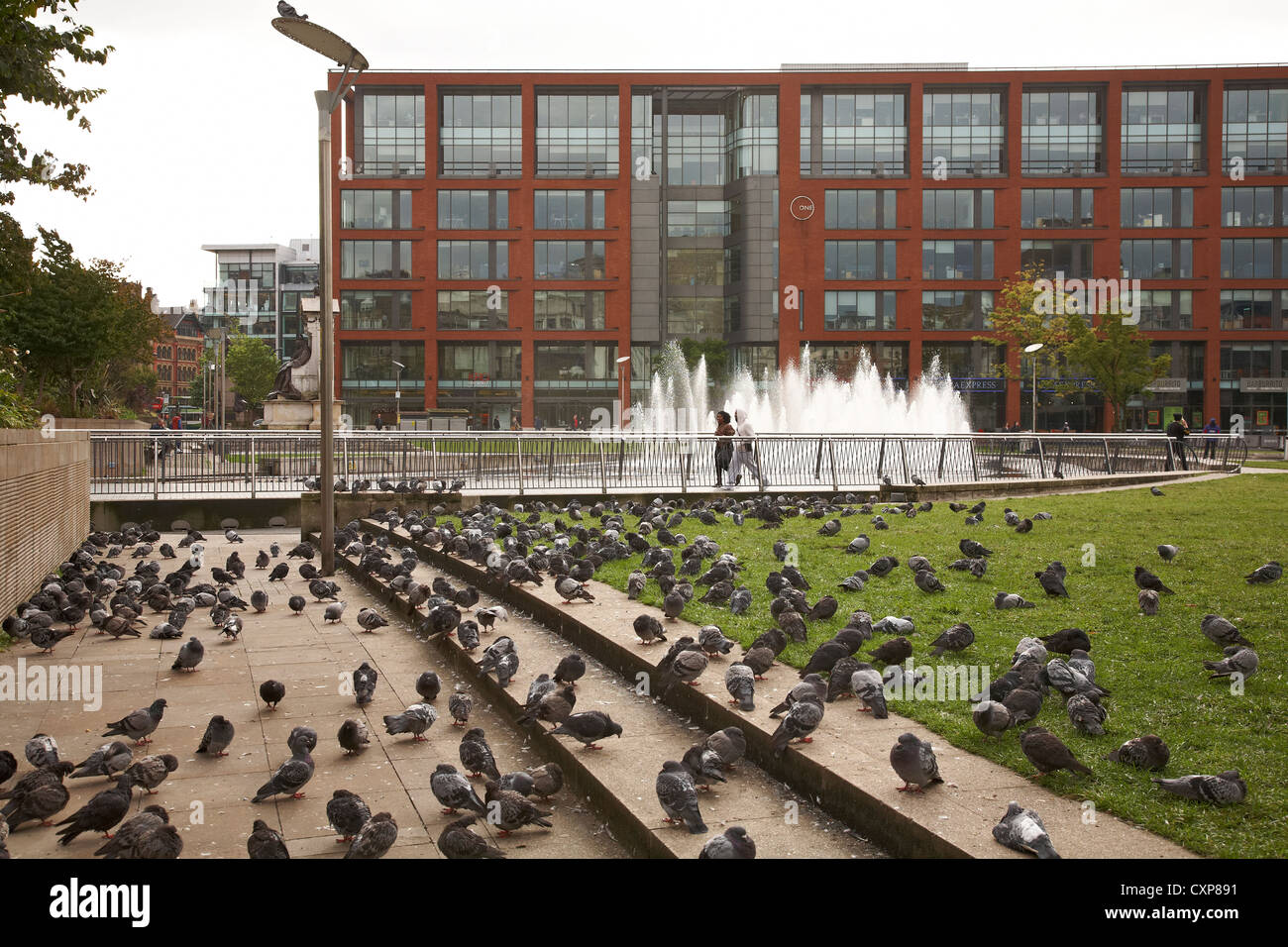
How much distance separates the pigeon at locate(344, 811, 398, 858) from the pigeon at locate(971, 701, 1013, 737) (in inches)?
114

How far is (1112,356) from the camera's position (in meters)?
54.6

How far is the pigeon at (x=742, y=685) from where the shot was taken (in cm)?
605

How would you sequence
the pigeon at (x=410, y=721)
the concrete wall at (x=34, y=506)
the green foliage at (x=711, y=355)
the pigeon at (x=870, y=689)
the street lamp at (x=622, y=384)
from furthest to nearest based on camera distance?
1. the green foliage at (x=711, y=355)
2. the street lamp at (x=622, y=384)
3. the concrete wall at (x=34, y=506)
4. the pigeon at (x=410, y=721)
5. the pigeon at (x=870, y=689)

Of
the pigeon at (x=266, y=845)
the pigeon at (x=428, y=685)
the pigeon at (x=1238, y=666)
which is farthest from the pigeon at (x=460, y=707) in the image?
the pigeon at (x=1238, y=666)

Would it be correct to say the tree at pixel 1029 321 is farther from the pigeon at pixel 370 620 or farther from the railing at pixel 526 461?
the pigeon at pixel 370 620

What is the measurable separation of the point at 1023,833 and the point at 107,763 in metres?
4.87

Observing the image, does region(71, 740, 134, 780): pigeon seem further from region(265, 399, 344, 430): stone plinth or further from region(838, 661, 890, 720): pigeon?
region(265, 399, 344, 430): stone plinth

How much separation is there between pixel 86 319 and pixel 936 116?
53137 millimetres

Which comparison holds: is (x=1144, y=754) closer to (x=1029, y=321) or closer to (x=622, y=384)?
(x=1029, y=321)

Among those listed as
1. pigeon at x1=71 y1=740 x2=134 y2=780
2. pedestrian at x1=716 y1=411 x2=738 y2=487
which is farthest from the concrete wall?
pedestrian at x1=716 y1=411 x2=738 y2=487

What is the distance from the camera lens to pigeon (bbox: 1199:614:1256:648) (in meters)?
6.65

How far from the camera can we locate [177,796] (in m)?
5.84

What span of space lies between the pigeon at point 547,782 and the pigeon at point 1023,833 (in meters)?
2.37
